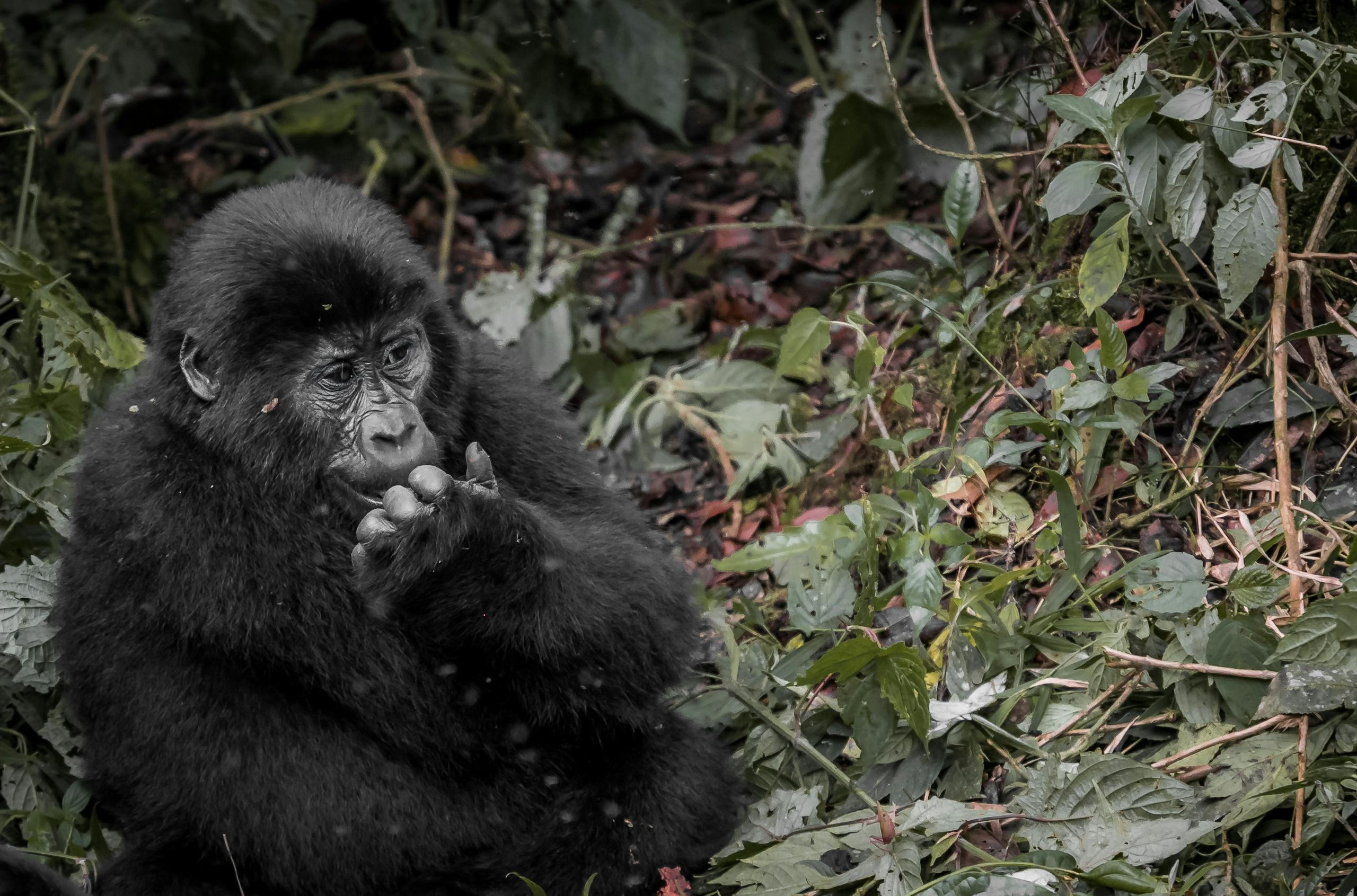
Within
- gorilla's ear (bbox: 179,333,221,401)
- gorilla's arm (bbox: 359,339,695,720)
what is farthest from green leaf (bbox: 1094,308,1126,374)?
gorilla's ear (bbox: 179,333,221,401)

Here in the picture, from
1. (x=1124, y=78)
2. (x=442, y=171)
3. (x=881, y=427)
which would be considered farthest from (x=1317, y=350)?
(x=442, y=171)

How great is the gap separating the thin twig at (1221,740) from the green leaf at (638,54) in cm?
415

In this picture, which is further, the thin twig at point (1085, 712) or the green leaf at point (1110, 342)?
the green leaf at point (1110, 342)

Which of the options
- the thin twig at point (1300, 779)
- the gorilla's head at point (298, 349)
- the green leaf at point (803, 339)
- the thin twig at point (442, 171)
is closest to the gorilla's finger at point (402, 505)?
the gorilla's head at point (298, 349)

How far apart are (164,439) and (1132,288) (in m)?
2.82

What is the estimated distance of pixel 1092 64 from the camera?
4.41 metres

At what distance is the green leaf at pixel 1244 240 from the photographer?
3607 mm

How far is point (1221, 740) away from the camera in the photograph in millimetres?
3256

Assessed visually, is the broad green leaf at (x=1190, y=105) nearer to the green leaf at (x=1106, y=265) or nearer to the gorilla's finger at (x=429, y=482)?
the green leaf at (x=1106, y=265)

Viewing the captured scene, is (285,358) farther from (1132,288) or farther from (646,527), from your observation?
(1132,288)

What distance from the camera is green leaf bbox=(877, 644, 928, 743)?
3430 millimetres

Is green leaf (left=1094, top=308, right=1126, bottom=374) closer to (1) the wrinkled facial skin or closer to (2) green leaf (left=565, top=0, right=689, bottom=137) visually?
(1) the wrinkled facial skin

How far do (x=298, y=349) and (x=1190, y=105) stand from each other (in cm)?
244

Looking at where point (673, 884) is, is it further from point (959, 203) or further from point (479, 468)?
point (959, 203)
